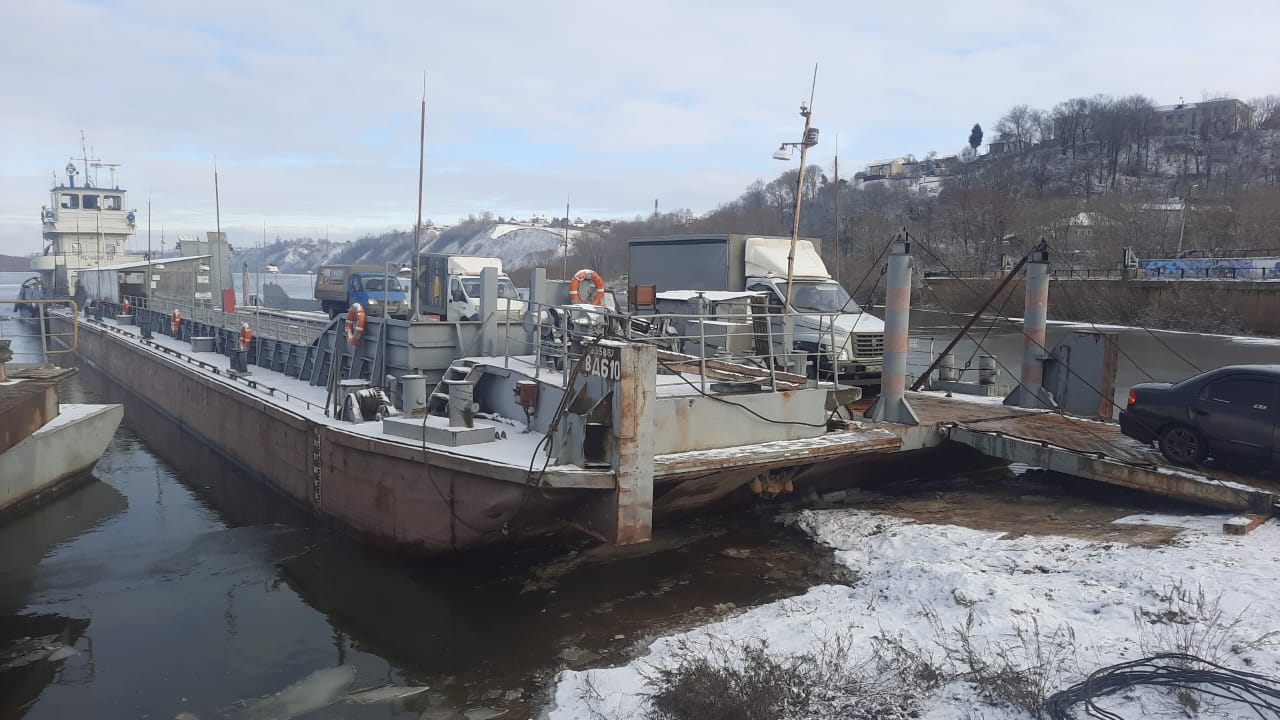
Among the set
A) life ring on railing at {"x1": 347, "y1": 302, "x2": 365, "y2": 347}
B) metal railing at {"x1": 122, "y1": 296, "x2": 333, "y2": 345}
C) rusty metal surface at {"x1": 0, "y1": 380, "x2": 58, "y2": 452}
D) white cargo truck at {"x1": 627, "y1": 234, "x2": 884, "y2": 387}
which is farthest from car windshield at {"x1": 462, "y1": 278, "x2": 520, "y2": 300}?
rusty metal surface at {"x1": 0, "y1": 380, "x2": 58, "y2": 452}

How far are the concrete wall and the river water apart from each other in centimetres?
3490

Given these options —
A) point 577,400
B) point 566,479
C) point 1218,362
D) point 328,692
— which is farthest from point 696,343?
point 1218,362

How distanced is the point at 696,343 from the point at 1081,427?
6.08 meters

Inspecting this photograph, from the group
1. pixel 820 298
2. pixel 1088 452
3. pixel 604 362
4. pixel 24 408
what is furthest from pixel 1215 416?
pixel 24 408

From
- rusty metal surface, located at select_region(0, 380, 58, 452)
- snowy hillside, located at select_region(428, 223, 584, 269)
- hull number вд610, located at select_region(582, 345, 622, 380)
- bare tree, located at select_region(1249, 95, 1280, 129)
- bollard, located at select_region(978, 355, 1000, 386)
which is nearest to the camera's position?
hull number вд610, located at select_region(582, 345, 622, 380)

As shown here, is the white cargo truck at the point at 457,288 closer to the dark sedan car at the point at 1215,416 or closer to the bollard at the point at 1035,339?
the bollard at the point at 1035,339

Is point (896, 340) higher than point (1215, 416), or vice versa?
point (896, 340)

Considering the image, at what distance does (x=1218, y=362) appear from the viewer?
33188 mm

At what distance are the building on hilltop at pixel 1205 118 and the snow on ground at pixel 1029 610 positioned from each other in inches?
5428

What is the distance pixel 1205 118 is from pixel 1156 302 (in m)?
104

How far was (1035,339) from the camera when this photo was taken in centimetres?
1391

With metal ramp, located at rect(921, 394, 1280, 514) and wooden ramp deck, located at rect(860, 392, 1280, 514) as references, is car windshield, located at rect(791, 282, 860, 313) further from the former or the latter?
metal ramp, located at rect(921, 394, 1280, 514)

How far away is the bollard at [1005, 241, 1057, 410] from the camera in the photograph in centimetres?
1380

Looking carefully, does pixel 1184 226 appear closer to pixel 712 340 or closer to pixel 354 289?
pixel 354 289
